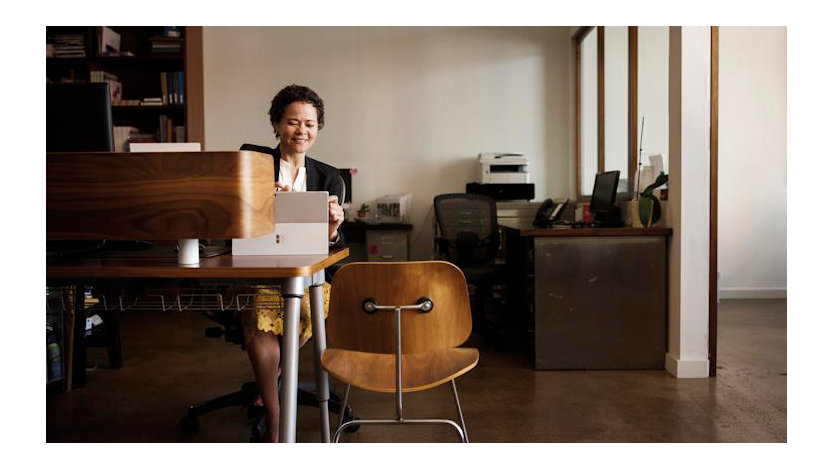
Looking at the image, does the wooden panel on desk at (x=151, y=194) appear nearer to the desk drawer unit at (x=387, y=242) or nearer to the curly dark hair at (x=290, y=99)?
the curly dark hair at (x=290, y=99)

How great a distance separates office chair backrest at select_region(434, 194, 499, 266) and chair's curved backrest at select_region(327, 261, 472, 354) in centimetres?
283

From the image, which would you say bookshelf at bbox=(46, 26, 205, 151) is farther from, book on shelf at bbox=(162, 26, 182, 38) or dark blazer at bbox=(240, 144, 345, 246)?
dark blazer at bbox=(240, 144, 345, 246)

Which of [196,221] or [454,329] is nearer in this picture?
[196,221]

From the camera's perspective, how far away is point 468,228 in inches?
185

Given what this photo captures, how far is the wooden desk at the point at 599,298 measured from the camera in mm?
3527

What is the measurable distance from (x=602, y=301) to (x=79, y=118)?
267 centimetres

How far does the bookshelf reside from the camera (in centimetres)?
552

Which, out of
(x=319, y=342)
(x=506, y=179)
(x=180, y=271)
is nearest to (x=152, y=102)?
(x=506, y=179)

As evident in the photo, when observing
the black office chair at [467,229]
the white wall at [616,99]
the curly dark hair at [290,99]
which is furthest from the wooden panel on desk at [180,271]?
the white wall at [616,99]

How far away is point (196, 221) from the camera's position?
1.59m

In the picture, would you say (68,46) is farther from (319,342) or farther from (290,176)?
(319,342)
